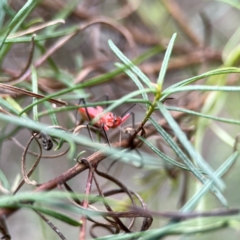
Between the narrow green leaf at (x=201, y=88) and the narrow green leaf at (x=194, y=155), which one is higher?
the narrow green leaf at (x=201, y=88)

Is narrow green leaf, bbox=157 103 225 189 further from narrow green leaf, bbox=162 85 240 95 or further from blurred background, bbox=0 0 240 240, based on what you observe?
blurred background, bbox=0 0 240 240

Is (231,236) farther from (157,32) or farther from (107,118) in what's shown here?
(107,118)

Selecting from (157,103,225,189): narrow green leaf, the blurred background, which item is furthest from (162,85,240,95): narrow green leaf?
the blurred background

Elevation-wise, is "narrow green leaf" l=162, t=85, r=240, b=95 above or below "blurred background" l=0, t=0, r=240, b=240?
below

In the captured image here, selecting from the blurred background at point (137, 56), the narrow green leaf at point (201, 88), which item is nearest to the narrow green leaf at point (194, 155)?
the narrow green leaf at point (201, 88)

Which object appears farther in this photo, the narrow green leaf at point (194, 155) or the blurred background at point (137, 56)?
the blurred background at point (137, 56)

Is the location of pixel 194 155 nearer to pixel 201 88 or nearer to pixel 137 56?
pixel 201 88

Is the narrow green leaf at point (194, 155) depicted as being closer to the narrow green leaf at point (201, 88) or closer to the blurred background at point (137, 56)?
the narrow green leaf at point (201, 88)

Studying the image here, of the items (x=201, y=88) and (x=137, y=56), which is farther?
(x=137, y=56)

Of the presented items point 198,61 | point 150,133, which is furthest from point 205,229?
point 198,61

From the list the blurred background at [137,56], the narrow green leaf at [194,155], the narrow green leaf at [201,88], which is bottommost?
the narrow green leaf at [194,155]

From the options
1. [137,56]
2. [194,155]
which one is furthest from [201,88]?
[137,56]
